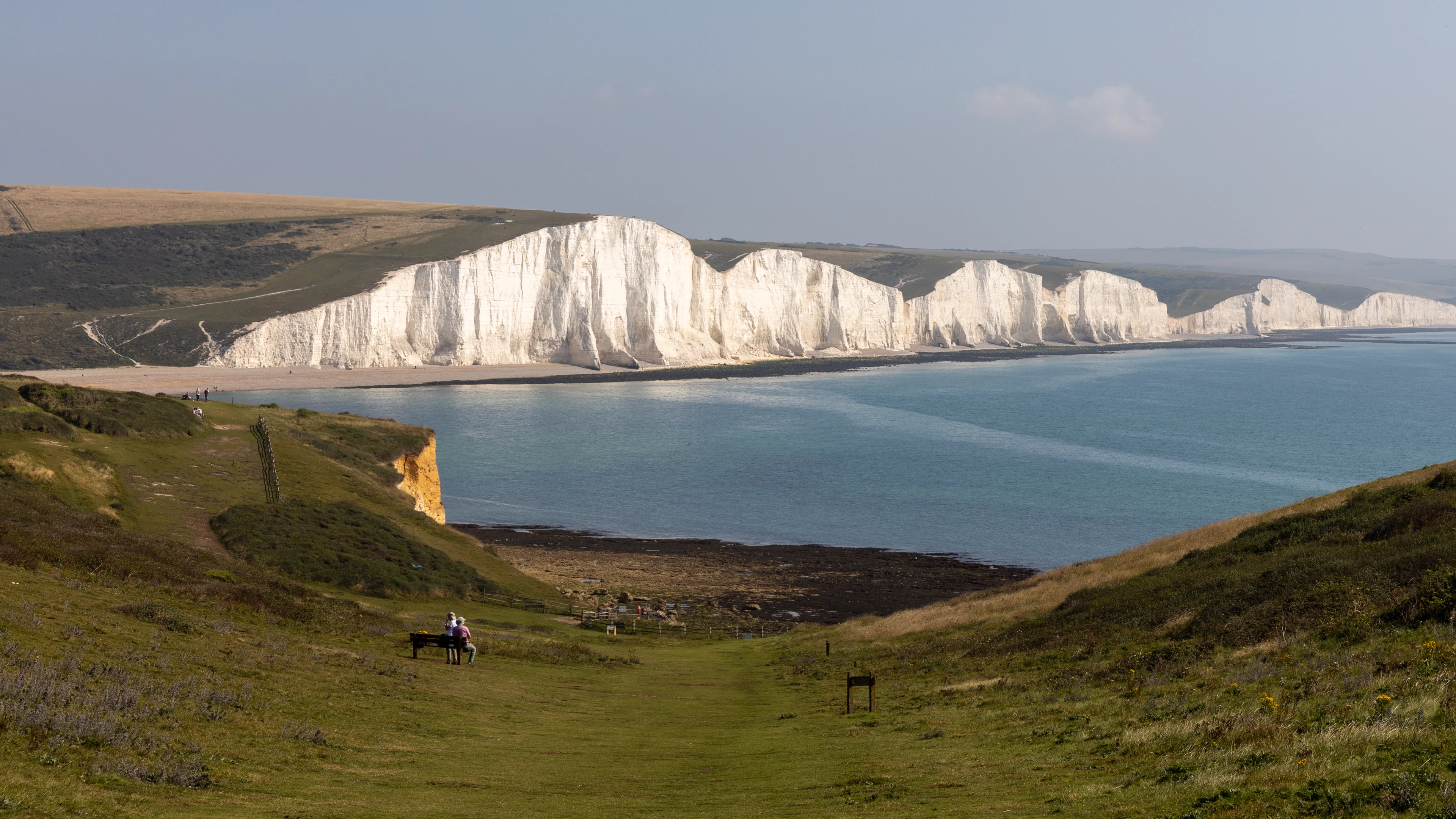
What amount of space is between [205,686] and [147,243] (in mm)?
157649

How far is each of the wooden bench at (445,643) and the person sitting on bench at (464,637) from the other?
0.01 m

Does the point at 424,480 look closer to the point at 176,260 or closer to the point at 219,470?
the point at 219,470

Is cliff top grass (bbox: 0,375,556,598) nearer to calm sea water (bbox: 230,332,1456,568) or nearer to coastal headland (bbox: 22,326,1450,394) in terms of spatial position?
calm sea water (bbox: 230,332,1456,568)

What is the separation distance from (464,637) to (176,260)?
5735 inches

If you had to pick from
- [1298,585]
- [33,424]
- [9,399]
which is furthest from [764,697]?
[9,399]

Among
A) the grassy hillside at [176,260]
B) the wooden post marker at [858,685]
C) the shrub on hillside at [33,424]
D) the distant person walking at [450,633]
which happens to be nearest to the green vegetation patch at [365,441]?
the shrub on hillside at [33,424]

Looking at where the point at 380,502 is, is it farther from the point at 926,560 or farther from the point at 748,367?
the point at 748,367

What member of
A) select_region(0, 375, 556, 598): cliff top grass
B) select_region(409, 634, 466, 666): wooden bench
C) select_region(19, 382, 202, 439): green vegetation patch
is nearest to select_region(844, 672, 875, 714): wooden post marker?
select_region(409, 634, 466, 666): wooden bench

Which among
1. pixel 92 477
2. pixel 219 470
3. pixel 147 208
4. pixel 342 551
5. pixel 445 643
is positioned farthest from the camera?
pixel 147 208

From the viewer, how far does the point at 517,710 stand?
15.9 metres

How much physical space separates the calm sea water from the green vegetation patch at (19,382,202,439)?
1886 cm

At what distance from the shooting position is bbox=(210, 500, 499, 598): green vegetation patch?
26531 mm

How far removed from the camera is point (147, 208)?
16450 centimetres

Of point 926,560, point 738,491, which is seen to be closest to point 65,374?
point 738,491
